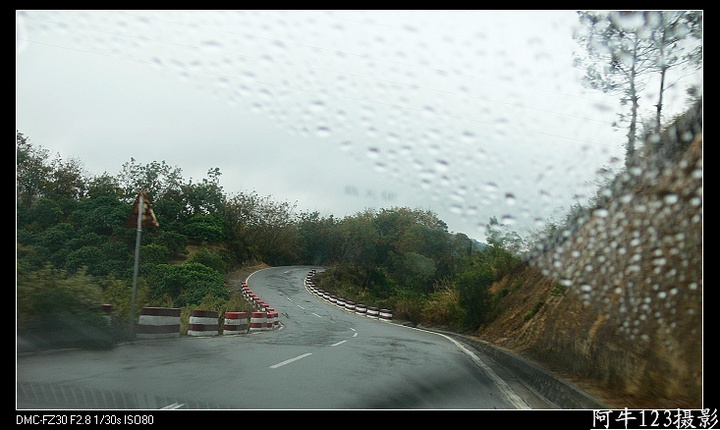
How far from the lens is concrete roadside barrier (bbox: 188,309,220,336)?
15375mm

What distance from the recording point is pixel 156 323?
13141mm

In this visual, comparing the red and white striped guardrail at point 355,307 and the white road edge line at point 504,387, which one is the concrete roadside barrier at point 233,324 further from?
the red and white striped guardrail at point 355,307

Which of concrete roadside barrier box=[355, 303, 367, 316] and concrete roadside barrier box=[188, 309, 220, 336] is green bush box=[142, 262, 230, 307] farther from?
Answer: concrete roadside barrier box=[355, 303, 367, 316]

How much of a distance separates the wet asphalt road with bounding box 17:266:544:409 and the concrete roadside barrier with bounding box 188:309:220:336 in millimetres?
2896

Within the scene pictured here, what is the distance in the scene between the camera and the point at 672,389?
19.2 feet

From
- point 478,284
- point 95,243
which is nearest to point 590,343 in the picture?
point 478,284

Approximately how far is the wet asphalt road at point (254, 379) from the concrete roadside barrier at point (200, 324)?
2.90 metres

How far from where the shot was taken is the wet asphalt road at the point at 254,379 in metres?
6.31

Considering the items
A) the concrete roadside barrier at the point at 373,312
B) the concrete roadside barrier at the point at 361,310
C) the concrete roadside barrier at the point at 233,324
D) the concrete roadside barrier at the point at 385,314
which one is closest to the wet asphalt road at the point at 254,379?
the concrete roadside barrier at the point at 233,324

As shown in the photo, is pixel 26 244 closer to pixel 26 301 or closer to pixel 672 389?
pixel 26 301

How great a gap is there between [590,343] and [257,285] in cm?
4328

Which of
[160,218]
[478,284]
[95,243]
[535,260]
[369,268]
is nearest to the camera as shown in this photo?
[535,260]

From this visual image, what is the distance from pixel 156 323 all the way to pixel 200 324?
7.76 ft

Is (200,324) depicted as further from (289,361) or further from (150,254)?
A: (150,254)
